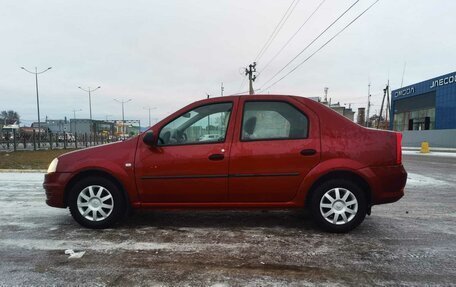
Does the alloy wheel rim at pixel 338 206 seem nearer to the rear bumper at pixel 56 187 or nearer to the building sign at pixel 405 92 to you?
the rear bumper at pixel 56 187

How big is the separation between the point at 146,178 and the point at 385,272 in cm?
295

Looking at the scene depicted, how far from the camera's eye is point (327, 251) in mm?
4160

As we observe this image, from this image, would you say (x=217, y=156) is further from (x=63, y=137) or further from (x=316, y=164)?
(x=63, y=137)

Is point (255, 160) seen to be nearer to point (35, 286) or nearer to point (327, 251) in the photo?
point (327, 251)

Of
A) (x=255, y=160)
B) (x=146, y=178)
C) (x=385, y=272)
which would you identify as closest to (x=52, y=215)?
(x=146, y=178)

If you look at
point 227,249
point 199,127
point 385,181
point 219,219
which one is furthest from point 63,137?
point 385,181

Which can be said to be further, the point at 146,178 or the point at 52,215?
the point at 52,215

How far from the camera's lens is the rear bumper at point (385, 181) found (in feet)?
15.4

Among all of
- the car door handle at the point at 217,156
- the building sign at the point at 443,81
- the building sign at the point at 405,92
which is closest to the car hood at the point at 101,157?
the car door handle at the point at 217,156

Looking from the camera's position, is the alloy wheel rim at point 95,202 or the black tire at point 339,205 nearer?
the black tire at point 339,205

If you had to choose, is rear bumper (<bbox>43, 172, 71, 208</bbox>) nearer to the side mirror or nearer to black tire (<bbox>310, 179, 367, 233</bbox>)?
the side mirror

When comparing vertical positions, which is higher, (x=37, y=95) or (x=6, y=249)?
(x=37, y=95)

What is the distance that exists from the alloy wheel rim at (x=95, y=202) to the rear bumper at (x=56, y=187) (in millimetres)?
253

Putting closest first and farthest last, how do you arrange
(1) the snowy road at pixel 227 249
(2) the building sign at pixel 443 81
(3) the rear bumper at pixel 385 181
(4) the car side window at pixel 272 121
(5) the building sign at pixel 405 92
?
(1) the snowy road at pixel 227 249, (3) the rear bumper at pixel 385 181, (4) the car side window at pixel 272 121, (2) the building sign at pixel 443 81, (5) the building sign at pixel 405 92
